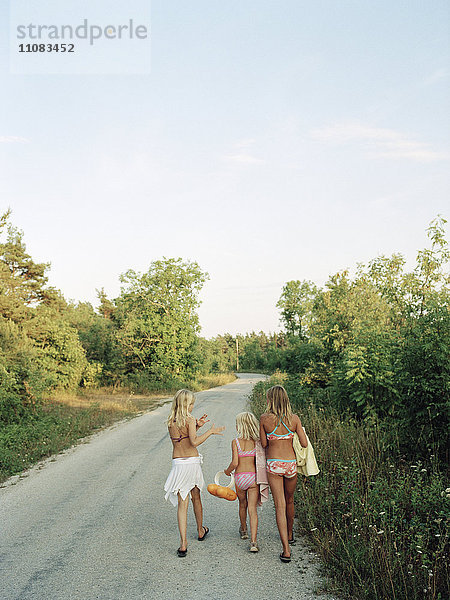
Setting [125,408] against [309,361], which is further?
[125,408]

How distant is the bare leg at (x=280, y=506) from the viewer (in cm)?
490

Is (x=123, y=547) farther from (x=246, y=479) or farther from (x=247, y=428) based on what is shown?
(x=247, y=428)

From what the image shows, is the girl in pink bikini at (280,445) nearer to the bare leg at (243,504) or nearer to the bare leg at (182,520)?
the bare leg at (243,504)

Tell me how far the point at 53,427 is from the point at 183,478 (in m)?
9.39

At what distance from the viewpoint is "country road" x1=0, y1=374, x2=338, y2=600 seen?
4.33m

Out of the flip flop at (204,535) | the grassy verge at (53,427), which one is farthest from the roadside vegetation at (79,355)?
the flip flop at (204,535)

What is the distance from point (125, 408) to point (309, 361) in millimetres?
8591

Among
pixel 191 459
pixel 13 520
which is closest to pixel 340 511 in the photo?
pixel 191 459

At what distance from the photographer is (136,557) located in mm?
5113

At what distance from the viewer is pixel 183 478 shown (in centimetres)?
530

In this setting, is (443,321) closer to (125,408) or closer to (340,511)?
(340,511)

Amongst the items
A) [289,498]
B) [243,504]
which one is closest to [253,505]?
[243,504]

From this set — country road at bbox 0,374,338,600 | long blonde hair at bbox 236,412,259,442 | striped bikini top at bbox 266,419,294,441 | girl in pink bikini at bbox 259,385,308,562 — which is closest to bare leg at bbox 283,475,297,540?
girl in pink bikini at bbox 259,385,308,562

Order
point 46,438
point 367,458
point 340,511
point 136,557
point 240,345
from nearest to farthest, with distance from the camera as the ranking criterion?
1. point 136,557
2. point 340,511
3. point 367,458
4. point 46,438
5. point 240,345
